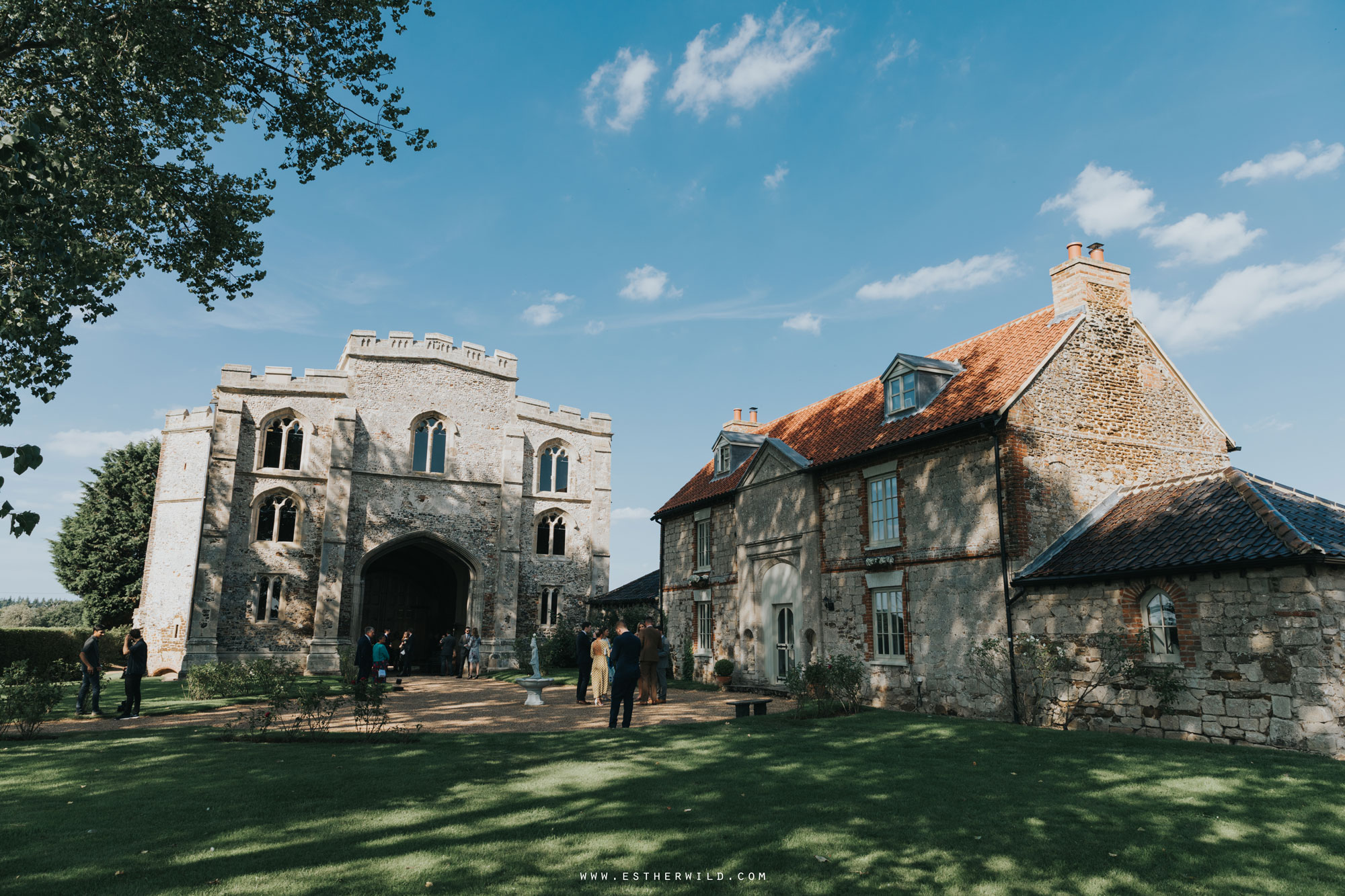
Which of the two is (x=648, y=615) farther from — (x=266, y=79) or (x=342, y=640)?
(x=266, y=79)

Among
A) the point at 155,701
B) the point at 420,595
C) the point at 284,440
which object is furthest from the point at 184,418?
the point at 155,701

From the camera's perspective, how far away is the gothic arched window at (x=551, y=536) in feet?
112

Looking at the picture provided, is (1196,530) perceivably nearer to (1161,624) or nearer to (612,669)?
(1161,624)

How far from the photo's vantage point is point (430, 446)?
32.0 meters

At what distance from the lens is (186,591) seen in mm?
27812

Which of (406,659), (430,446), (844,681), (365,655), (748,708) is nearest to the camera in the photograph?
(748,708)

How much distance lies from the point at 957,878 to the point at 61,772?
32.8ft

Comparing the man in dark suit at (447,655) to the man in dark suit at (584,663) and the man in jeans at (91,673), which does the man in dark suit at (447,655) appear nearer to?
the man in dark suit at (584,663)

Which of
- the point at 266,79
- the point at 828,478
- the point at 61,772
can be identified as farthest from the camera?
the point at 828,478

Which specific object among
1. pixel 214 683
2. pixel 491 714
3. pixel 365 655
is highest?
pixel 365 655

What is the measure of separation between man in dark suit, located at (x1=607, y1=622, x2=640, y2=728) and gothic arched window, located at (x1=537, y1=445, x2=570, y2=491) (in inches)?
848

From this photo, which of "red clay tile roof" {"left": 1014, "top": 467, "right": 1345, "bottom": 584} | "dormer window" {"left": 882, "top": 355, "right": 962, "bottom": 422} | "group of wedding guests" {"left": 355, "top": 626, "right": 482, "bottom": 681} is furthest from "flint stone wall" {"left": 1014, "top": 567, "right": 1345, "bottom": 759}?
"group of wedding guests" {"left": 355, "top": 626, "right": 482, "bottom": 681}

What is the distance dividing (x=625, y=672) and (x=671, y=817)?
598 centimetres

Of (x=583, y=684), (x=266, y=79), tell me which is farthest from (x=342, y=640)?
(x=266, y=79)
